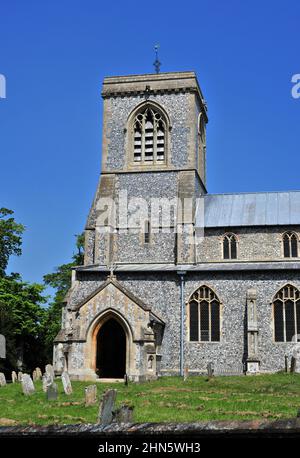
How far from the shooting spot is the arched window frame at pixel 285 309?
98.5ft

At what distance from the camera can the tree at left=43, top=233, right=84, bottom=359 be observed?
154ft

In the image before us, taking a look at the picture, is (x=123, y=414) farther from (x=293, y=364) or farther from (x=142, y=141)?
(x=142, y=141)

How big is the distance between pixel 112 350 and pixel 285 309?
9018 millimetres

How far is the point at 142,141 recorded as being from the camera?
1458 inches

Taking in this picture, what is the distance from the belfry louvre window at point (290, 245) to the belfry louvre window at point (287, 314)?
313cm

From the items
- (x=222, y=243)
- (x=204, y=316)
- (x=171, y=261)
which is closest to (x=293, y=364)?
(x=204, y=316)

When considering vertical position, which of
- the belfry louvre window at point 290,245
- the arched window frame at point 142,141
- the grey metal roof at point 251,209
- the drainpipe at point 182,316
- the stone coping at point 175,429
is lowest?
the stone coping at point 175,429

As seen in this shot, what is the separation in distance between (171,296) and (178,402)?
1442cm

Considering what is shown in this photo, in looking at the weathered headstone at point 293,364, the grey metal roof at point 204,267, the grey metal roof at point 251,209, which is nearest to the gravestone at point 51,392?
the weathered headstone at point 293,364

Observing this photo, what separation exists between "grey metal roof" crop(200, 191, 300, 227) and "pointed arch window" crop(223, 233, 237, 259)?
673mm

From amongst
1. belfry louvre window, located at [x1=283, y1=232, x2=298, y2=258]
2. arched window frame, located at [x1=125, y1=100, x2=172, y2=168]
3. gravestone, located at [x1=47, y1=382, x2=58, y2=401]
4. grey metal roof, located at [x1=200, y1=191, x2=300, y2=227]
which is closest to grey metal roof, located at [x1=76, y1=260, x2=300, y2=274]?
belfry louvre window, located at [x1=283, y1=232, x2=298, y2=258]

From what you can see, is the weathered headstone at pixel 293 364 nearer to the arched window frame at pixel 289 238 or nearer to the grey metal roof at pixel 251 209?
the arched window frame at pixel 289 238
